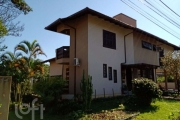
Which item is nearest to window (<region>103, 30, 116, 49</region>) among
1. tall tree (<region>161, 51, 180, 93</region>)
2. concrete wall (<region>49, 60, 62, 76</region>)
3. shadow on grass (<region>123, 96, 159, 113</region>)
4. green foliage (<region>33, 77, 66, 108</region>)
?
shadow on grass (<region>123, 96, 159, 113</region>)

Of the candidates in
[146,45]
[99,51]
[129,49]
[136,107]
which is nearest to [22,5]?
[99,51]

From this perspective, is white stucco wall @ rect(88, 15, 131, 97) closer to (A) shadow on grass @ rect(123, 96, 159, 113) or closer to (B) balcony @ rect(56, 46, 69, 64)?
(B) balcony @ rect(56, 46, 69, 64)

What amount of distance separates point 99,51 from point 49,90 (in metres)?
5.66

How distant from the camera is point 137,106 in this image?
1020 cm

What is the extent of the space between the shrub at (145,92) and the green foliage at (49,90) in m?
4.77

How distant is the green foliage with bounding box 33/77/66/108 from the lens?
10.1 metres

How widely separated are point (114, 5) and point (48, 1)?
142 inches

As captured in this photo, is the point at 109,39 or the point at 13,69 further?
the point at 109,39

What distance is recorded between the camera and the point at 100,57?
14047 millimetres

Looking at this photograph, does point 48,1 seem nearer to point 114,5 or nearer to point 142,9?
point 114,5

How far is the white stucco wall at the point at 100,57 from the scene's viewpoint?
1335cm

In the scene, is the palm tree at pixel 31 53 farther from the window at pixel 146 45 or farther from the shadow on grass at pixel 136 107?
the window at pixel 146 45

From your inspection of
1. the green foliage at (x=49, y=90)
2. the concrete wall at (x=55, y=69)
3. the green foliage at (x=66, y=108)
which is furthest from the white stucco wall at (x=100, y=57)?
the concrete wall at (x=55, y=69)

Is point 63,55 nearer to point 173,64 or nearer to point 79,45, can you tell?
point 79,45
